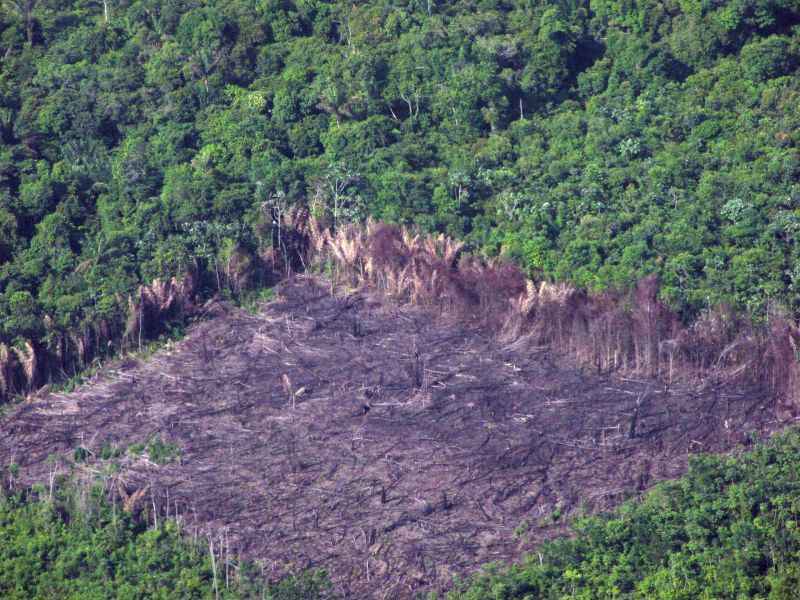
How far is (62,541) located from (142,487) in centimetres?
150

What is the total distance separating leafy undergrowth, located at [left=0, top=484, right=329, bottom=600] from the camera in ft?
60.4

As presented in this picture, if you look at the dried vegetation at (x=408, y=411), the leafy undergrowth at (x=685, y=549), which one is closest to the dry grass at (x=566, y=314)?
the dried vegetation at (x=408, y=411)

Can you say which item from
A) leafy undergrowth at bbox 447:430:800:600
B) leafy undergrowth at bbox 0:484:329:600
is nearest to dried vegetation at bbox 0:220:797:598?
leafy undergrowth at bbox 0:484:329:600

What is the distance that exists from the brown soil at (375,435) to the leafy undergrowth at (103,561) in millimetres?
463

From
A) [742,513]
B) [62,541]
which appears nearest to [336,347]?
[62,541]

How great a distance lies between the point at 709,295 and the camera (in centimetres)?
2389

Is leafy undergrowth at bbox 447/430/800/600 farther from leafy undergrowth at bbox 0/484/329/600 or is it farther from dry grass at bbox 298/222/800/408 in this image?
dry grass at bbox 298/222/800/408

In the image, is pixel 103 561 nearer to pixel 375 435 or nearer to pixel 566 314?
pixel 375 435

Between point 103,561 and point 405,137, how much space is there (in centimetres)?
1278

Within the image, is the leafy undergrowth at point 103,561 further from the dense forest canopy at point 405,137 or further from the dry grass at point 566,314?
the dry grass at point 566,314

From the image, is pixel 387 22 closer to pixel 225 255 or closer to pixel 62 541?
pixel 225 255

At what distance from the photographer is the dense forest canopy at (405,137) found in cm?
2530

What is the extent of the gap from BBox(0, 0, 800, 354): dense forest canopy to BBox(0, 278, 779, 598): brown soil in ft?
6.42

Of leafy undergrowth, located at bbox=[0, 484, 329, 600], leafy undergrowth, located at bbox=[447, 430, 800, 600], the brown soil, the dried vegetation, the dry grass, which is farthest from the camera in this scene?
the dry grass
